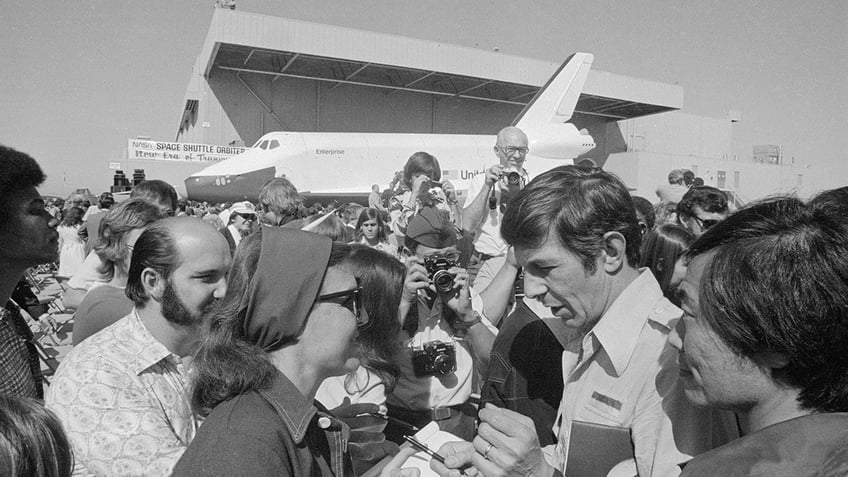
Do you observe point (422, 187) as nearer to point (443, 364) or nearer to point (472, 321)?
point (472, 321)

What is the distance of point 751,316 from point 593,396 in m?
0.77

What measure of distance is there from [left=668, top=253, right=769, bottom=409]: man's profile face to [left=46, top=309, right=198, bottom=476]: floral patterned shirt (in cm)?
168

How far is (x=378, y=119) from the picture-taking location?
38000mm

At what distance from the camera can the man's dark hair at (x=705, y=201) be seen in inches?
156

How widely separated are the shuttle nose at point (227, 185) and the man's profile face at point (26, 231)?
Result: 18.4 meters

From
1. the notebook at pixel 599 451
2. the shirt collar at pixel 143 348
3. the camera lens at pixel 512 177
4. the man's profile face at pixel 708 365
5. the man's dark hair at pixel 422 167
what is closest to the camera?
the man's profile face at pixel 708 365

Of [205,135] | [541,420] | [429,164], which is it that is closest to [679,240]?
[541,420]

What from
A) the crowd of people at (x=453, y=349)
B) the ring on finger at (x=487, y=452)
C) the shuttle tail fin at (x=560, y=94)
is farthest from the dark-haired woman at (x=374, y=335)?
the shuttle tail fin at (x=560, y=94)

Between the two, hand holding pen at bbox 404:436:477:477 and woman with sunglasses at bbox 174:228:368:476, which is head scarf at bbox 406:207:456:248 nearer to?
woman with sunglasses at bbox 174:228:368:476

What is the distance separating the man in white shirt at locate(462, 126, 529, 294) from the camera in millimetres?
4898

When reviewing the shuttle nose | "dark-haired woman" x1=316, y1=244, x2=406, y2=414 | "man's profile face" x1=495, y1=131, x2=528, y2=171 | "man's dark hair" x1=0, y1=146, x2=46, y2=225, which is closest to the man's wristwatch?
"dark-haired woman" x1=316, y1=244, x2=406, y2=414

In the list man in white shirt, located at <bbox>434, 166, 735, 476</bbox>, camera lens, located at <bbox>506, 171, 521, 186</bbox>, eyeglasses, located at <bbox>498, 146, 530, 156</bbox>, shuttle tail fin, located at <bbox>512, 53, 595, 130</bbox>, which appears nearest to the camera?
man in white shirt, located at <bbox>434, 166, 735, 476</bbox>

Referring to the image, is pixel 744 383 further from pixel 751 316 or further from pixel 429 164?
pixel 429 164

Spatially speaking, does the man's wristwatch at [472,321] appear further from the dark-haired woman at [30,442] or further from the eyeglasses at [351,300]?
the dark-haired woman at [30,442]
